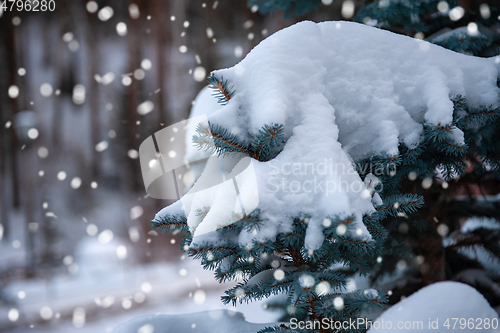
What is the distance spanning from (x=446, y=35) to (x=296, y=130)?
1.52m

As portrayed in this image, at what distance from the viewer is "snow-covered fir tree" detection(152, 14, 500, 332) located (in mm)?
974

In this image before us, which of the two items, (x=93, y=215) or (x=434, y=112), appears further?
(x=93, y=215)

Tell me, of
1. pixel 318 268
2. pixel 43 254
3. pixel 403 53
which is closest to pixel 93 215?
pixel 43 254

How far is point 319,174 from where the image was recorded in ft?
A: 3.22

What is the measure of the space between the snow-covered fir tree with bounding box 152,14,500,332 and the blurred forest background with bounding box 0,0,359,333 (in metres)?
3.21

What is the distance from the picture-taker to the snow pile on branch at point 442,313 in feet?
3.36

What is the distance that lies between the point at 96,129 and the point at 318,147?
459 centimetres

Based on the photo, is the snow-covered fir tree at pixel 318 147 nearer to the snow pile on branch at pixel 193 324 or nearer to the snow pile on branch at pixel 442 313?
the snow pile on branch at pixel 442 313

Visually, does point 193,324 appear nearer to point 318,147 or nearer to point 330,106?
point 318,147

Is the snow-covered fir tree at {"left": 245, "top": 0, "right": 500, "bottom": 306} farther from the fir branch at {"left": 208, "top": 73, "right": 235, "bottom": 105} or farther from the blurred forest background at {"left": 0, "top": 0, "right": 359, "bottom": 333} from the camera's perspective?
the blurred forest background at {"left": 0, "top": 0, "right": 359, "bottom": 333}

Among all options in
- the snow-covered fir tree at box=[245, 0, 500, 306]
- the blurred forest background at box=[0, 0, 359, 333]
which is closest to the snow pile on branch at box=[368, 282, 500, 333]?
the snow-covered fir tree at box=[245, 0, 500, 306]

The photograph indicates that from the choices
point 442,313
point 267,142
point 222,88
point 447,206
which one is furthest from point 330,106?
point 447,206

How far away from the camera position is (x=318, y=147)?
3.33 feet

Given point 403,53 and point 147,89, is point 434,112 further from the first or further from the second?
point 147,89
